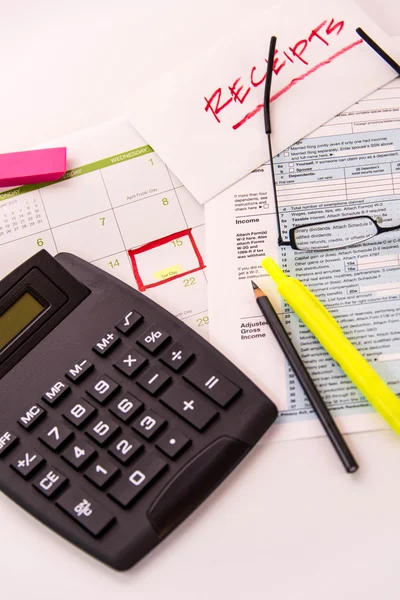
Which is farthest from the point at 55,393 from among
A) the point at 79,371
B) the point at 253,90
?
the point at 253,90

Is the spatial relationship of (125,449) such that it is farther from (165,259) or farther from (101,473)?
(165,259)

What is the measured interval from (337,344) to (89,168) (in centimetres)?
28

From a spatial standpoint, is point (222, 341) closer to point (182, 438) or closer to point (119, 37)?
point (182, 438)

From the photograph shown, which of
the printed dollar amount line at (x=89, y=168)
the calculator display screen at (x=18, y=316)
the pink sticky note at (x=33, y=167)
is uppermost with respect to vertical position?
the pink sticky note at (x=33, y=167)

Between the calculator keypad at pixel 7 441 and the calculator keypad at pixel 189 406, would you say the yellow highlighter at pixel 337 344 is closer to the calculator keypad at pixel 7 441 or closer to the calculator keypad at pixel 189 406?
the calculator keypad at pixel 189 406

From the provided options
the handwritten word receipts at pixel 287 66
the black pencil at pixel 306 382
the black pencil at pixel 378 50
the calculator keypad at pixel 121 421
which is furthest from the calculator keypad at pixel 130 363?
the black pencil at pixel 378 50

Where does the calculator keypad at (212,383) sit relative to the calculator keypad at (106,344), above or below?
below

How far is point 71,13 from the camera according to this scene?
0.61m

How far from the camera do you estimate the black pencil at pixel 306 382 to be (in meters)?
0.40

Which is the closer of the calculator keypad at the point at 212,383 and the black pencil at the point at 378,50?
the calculator keypad at the point at 212,383

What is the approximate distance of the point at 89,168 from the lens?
1.76 feet

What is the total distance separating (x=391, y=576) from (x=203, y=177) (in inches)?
13.5

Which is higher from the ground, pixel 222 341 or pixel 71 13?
pixel 71 13

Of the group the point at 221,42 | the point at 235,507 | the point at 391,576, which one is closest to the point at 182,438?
the point at 235,507
